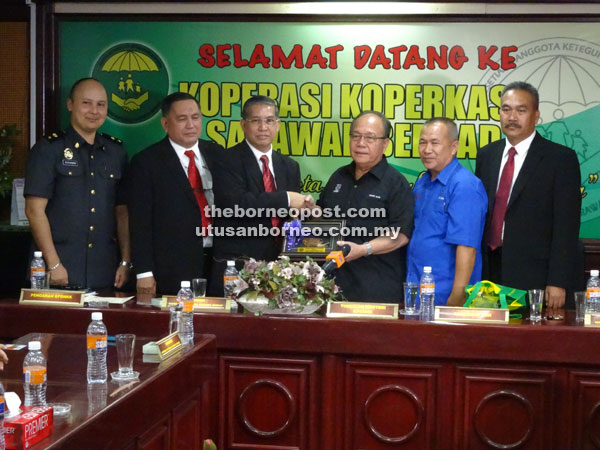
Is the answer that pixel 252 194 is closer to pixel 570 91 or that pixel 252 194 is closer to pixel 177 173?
pixel 177 173

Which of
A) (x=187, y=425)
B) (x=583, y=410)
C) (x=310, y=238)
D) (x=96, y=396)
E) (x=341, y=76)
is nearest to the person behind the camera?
(x=96, y=396)

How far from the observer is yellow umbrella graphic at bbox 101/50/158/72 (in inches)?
226

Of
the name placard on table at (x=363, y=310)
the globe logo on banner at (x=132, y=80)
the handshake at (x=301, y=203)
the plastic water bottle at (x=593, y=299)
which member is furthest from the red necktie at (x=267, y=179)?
the plastic water bottle at (x=593, y=299)

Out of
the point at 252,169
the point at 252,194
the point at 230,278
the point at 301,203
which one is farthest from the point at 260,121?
the point at 230,278

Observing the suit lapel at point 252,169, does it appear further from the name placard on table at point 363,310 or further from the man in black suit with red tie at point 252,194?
the name placard on table at point 363,310

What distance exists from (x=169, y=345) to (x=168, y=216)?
172cm

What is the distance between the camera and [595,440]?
12.0 ft

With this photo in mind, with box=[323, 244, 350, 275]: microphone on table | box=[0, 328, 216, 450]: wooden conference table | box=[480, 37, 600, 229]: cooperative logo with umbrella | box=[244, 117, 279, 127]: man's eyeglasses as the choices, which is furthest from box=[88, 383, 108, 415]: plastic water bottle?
box=[480, 37, 600, 229]: cooperative logo with umbrella

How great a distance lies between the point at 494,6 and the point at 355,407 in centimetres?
300

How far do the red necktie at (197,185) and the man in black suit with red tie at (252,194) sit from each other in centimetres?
10

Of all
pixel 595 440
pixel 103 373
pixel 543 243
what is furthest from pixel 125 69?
pixel 595 440

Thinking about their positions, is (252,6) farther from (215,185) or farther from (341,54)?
(215,185)

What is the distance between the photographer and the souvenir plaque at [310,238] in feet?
14.1

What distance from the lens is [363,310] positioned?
3.88 metres
